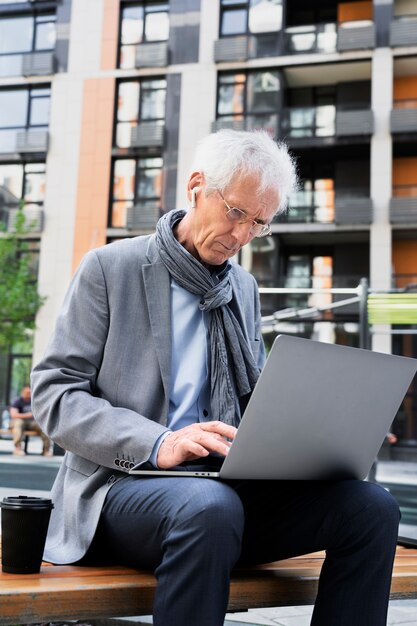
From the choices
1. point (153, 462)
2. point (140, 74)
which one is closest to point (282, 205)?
point (153, 462)

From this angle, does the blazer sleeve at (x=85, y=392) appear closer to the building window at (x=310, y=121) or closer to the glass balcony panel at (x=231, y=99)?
the building window at (x=310, y=121)

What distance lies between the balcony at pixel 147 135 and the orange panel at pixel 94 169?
673 mm

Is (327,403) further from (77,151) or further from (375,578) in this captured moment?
(77,151)

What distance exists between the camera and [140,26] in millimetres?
17672

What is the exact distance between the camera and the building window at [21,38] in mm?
18203

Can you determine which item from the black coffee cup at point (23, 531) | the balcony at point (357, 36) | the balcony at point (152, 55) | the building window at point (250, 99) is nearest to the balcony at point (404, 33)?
the balcony at point (357, 36)

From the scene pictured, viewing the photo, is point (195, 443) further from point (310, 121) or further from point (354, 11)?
point (354, 11)

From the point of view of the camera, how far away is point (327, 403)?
142cm

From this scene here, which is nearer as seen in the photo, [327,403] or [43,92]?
[327,403]

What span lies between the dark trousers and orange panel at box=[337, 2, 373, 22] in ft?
54.4

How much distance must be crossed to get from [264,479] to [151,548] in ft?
0.84

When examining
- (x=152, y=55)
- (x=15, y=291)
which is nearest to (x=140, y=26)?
(x=152, y=55)

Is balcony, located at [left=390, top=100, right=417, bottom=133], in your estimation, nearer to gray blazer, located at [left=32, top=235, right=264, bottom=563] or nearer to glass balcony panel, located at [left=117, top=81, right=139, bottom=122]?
glass balcony panel, located at [left=117, top=81, right=139, bottom=122]

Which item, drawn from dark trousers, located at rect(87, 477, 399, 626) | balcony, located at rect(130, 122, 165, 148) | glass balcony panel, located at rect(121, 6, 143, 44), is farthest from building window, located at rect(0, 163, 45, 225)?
dark trousers, located at rect(87, 477, 399, 626)
